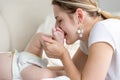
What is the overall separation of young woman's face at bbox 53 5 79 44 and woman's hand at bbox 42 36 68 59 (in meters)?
0.07

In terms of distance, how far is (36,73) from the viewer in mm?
1085

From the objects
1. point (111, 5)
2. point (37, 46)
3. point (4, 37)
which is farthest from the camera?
point (111, 5)

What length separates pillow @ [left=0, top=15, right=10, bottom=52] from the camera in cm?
187

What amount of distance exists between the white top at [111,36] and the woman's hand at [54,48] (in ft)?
0.40

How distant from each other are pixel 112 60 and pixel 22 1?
3.91ft

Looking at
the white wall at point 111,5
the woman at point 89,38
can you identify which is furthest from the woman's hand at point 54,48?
the white wall at point 111,5

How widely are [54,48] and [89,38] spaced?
0.51 ft

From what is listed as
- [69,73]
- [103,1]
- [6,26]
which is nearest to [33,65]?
[69,73]

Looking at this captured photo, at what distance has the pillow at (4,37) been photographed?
187 centimetres

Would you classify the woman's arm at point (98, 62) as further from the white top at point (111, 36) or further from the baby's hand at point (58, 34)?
the baby's hand at point (58, 34)

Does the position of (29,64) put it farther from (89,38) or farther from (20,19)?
(20,19)

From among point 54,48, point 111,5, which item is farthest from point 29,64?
point 111,5

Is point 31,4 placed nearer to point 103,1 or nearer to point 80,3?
point 103,1

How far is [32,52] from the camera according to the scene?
3.98ft
